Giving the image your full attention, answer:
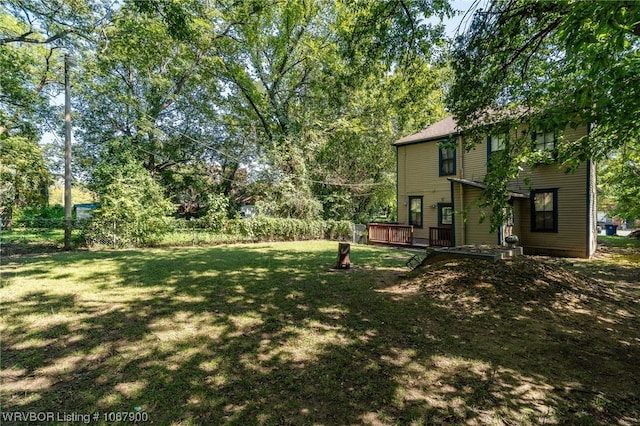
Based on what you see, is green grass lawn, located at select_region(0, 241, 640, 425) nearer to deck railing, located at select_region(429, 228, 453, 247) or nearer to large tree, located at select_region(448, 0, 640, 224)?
large tree, located at select_region(448, 0, 640, 224)

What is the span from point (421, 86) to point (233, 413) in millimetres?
8475

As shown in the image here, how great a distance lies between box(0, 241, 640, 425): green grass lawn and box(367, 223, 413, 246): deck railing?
8074mm

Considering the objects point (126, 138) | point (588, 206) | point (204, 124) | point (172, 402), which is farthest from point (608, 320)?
point (204, 124)

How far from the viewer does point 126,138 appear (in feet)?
51.0

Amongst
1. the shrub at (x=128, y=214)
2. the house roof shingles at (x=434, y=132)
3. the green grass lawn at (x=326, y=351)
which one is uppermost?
the house roof shingles at (x=434, y=132)

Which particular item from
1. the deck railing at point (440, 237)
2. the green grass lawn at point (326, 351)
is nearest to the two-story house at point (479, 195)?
the deck railing at point (440, 237)

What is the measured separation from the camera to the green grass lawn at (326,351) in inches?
92.0

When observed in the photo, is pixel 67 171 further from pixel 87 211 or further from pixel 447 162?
pixel 447 162

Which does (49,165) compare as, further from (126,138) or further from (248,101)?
(248,101)

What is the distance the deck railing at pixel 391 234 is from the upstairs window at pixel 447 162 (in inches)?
127

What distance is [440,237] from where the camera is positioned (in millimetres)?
13445

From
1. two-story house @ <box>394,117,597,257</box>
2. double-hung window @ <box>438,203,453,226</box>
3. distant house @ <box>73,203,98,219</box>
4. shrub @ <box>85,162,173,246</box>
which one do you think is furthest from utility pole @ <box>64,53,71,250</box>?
double-hung window @ <box>438,203,453,226</box>

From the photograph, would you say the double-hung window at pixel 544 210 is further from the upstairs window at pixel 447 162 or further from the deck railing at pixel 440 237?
the upstairs window at pixel 447 162

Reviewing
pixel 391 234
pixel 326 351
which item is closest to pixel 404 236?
pixel 391 234
